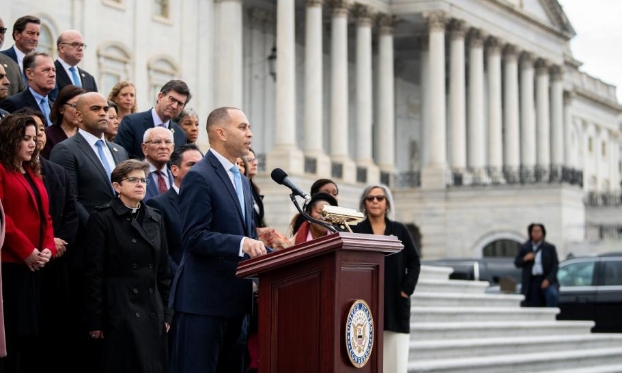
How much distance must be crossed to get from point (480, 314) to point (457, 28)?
36.9 meters

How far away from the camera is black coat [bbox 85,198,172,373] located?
977cm

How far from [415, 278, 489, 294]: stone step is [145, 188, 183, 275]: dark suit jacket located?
1102 cm

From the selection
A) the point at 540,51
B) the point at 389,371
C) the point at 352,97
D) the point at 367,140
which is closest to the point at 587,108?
the point at 540,51

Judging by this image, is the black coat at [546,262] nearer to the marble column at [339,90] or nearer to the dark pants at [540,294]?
the dark pants at [540,294]

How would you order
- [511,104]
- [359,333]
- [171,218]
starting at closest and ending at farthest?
1. [359,333]
2. [171,218]
3. [511,104]

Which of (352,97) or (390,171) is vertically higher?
(352,97)

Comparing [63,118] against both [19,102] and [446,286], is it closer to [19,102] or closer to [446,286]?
[19,102]

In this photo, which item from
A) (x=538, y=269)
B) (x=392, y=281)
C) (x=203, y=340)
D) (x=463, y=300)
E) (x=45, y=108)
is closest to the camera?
(x=203, y=340)

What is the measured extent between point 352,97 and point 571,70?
1095 inches

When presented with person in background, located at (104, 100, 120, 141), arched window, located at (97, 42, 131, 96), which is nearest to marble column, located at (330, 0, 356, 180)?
arched window, located at (97, 42, 131, 96)

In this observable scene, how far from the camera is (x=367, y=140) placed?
2079 inches

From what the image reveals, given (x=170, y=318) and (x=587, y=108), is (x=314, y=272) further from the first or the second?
(x=587, y=108)

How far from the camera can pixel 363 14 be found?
52.7 m

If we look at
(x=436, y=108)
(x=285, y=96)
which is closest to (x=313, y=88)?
(x=285, y=96)
